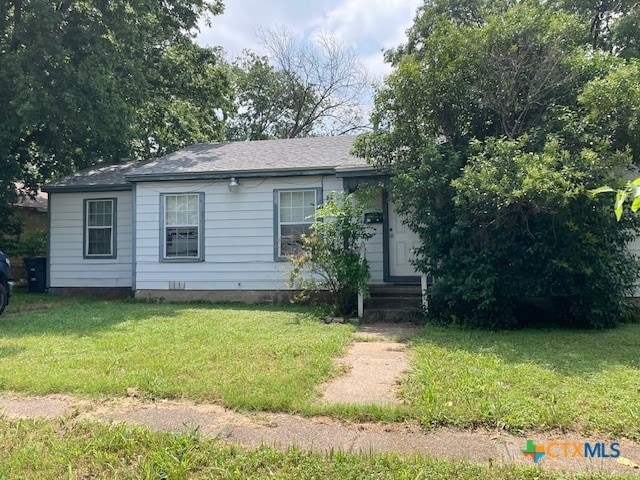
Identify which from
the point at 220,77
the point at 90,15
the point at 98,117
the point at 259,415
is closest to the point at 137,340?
the point at 259,415

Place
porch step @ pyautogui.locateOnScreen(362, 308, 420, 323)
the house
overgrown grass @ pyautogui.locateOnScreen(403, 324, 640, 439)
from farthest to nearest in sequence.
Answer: the house
porch step @ pyautogui.locateOnScreen(362, 308, 420, 323)
overgrown grass @ pyautogui.locateOnScreen(403, 324, 640, 439)

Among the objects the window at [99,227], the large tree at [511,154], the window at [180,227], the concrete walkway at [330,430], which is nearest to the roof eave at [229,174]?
the window at [180,227]

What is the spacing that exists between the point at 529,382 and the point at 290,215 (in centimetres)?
681

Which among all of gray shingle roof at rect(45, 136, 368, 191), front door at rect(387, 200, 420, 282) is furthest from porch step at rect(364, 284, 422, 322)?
gray shingle roof at rect(45, 136, 368, 191)

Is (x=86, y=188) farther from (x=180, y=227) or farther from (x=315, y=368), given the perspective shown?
(x=315, y=368)

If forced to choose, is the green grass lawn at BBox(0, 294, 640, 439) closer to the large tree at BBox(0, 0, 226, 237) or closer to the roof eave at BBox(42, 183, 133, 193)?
the roof eave at BBox(42, 183, 133, 193)

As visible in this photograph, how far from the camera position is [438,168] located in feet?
23.8

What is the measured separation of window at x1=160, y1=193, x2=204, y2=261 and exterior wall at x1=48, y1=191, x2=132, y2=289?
169cm

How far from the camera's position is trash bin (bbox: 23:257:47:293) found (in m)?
12.7

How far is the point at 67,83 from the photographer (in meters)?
12.5

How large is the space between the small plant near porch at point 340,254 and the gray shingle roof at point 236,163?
1.35 metres

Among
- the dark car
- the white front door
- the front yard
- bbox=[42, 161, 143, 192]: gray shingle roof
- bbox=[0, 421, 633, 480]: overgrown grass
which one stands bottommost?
bbox=[0, 421, 633, 480]: overgrown grass

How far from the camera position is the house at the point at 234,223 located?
9.71m

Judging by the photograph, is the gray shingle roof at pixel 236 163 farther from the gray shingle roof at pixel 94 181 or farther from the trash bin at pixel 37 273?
the trash bin at pixel 37 273
